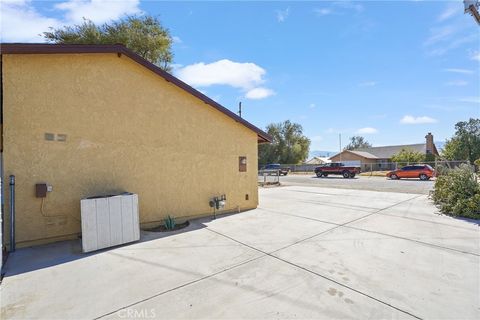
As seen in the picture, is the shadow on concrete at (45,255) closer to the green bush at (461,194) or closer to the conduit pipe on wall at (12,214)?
the conduit pipe on wall at (12,214)

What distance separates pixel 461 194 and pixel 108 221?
398 inches

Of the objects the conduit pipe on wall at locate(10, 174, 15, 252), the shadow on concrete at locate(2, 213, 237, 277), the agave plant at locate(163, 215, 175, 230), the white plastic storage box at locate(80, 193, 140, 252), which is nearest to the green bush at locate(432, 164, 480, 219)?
the agave plant at locate(163, 215, 175, 230)

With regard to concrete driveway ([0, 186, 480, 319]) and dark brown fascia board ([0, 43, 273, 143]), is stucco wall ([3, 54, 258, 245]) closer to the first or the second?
dark brown fascia board ([0, 43, 273, 143])

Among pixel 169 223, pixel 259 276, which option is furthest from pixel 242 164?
pixel 259 276

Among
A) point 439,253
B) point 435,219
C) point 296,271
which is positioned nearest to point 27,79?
point 296,271

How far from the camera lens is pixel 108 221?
495 cm

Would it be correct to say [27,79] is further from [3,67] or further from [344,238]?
[344,238]

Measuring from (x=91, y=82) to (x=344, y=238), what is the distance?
6.70m

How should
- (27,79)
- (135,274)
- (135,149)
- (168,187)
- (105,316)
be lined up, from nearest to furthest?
(105,316) → (135,274) → (27,79) → (135,149) → (168,187)

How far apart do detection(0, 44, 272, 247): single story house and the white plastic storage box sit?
90 cm

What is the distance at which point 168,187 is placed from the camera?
6.86 m

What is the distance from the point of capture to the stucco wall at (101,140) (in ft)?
16.0

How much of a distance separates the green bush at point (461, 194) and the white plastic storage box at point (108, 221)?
9178 mm

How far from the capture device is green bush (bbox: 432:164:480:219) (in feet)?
24.1
